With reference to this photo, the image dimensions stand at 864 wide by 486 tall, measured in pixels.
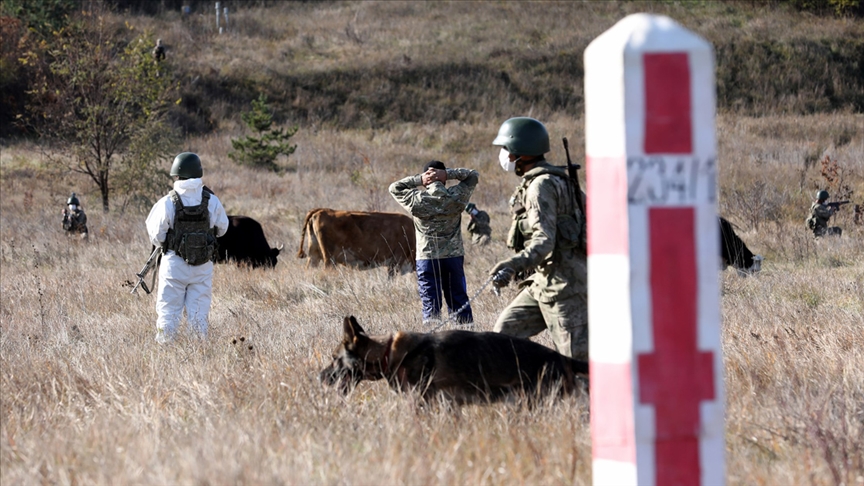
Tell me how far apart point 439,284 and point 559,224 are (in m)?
3.29

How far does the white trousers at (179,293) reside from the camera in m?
7.55

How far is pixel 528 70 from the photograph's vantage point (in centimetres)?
3881

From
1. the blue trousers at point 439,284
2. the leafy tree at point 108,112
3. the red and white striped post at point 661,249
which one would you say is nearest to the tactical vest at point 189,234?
the blue trousers at point 439,284

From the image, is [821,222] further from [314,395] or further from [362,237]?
[314,395]

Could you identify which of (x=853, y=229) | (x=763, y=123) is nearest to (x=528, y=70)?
(x=763, y=123)

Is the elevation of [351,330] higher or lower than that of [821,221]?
lower

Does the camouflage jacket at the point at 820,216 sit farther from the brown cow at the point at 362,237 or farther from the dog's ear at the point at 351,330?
the dog's ear at the point at 351,330

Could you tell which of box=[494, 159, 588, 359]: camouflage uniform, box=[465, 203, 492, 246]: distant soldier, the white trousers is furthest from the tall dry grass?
box=[465, 203, 492, 246]: distant soldier

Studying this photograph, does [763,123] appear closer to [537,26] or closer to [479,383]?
[537,26]

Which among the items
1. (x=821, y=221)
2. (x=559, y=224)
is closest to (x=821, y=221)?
(x=821, y=221)

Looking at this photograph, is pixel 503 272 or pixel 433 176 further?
pixel 433 176

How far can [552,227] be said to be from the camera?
4473 mm

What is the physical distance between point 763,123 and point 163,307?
93.6 ft

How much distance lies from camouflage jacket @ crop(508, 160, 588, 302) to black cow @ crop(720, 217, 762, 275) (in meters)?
5.82
